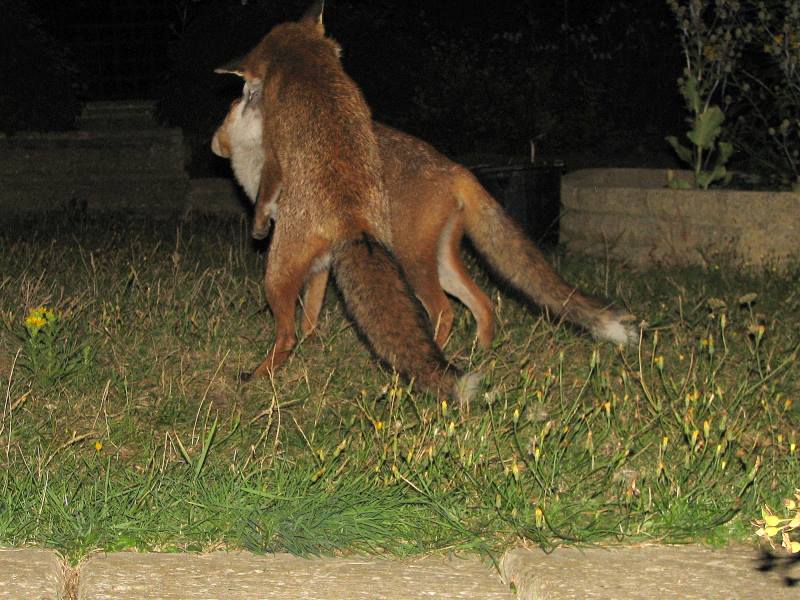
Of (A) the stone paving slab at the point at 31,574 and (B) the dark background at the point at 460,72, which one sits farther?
(B) the dark background at the point at 460,72

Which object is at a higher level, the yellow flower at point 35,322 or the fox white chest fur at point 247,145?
the fox white chest fur at point 247,145

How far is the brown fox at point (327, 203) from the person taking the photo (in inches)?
166

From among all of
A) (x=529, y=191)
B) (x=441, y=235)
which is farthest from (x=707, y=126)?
(x=441, y=235)

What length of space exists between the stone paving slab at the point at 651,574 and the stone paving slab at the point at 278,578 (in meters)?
0.10

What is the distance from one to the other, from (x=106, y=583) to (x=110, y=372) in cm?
215

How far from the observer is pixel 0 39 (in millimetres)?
11852

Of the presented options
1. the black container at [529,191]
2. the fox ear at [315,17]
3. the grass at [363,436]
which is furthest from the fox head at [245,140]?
the black container at [529,191]

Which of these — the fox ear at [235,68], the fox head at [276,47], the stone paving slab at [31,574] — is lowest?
the stone paving slab at [31,574]

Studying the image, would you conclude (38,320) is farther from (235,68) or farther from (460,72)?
(460,72)

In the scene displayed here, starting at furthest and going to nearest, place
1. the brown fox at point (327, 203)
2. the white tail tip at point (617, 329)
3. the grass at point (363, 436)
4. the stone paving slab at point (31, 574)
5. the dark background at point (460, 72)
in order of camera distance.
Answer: the dark background at point (460, 72) → the white tail tip at point (617, 329) → the brown fox at point (327, 203) → the grass at point (363, 436) → the stone paving slab at point (31, 574)

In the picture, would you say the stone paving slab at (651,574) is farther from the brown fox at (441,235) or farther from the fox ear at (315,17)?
the fox ear at (315,17)

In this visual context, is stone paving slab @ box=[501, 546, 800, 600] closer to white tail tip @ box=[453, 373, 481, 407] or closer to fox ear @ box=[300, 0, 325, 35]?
white tail tip @ box=[453, 373, 481, 407]

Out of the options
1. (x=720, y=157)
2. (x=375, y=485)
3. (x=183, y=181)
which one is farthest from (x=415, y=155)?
(x=183, y=181)

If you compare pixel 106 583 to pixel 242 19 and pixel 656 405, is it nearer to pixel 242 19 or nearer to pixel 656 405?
pixel 656 405
